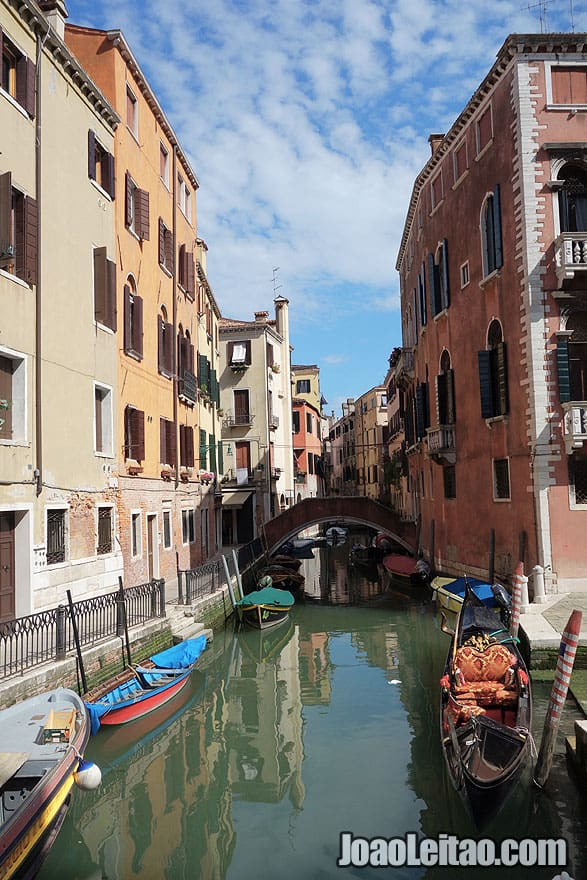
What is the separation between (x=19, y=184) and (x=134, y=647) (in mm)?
7778

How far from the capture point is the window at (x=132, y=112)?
1660 centimetres

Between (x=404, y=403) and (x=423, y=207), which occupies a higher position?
(x=423, y=207)

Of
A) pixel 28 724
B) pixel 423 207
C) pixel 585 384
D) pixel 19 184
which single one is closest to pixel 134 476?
pixel 19 184

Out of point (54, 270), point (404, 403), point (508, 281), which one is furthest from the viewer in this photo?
point (404, 403)

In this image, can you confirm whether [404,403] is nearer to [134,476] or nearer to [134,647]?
[134,476]

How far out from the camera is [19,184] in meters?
11.5

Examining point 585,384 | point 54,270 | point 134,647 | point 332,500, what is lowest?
point 134,647

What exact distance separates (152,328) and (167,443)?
322 centimetres

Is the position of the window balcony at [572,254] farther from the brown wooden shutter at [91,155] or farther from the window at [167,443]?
the window at [167,443]

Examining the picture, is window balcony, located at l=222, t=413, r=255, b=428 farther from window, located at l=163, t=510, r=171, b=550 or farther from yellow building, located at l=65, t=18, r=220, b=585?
window, located at l=163, t=510, r=171, b=550

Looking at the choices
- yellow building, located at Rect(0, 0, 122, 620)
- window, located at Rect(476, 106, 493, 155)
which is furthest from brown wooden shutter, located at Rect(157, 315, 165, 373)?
window, located at Rect(476, 106, 493, 155)

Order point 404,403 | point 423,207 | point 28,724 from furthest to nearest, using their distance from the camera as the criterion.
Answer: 1. point 404,403
2. point 423,207
3. point 28,724

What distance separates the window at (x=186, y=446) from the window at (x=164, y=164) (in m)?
6.88

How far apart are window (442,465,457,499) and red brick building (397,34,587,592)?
1.92ft
